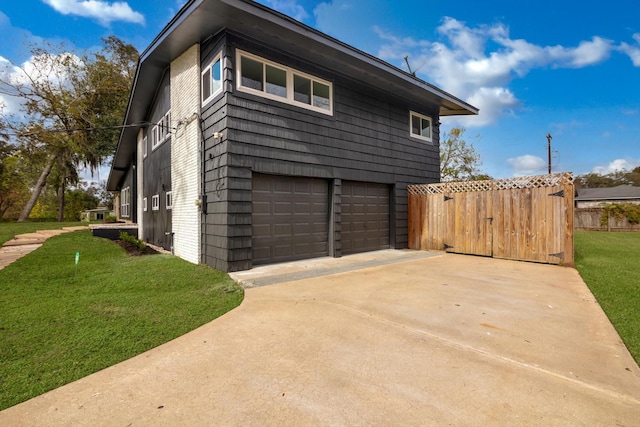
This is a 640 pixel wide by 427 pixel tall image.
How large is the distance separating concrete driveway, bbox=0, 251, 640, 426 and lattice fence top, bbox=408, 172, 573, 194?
386 centimetres

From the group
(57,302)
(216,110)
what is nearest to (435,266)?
(216,110)

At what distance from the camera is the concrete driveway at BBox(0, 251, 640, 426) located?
5.71ft

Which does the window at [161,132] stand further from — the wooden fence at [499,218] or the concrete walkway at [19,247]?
the wooden fence at [499,218]

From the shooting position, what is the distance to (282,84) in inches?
263

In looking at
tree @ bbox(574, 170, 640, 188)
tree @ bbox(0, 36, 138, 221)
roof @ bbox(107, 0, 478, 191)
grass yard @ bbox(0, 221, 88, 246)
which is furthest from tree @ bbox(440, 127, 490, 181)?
tree @ bbox(574, 170, 640, 188)

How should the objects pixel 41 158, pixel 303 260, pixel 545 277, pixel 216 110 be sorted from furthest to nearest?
1. pixel 41 158
2. pixel 303 260
3. pixel 216 110
4. pixel 545 277

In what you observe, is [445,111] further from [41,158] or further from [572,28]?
[41,158]

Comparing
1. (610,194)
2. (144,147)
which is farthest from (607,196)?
(144,147)

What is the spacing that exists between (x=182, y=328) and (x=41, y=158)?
83.6ft

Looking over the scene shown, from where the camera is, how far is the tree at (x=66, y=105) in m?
19.6

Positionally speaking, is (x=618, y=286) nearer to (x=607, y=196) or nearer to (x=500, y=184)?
(x=500, y=184)

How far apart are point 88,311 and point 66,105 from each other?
78.9ft

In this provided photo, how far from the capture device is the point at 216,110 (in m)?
6.15

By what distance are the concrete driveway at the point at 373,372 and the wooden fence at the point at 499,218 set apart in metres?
3.42
